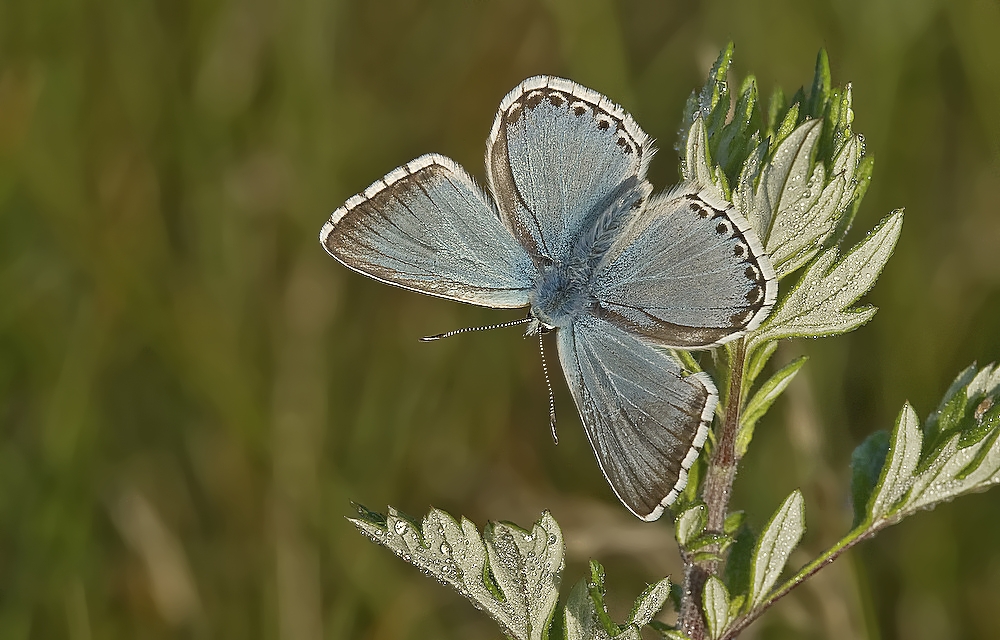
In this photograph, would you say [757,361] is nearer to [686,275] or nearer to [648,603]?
[686,275]

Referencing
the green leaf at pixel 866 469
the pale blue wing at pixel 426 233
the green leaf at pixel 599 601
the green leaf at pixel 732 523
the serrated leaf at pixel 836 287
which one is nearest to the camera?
the green leaf at pixel 599 601

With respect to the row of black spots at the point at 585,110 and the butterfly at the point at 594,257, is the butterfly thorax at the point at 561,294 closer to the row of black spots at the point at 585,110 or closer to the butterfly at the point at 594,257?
the butterfly at the point at 594,257

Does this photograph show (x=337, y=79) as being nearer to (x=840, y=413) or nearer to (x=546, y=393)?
(x=546, y=393)

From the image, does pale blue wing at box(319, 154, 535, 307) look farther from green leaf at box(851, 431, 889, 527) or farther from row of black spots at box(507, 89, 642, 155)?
green leaf at box(851, 431, 889, 527)

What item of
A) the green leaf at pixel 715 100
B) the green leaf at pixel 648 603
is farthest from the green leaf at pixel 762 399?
the green leaf at pixel 715 100

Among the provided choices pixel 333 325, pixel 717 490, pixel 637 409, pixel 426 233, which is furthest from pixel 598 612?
pixel 333 325

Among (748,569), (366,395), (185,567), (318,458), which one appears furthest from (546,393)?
(748,569)

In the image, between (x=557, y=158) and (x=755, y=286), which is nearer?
(x=755, y=286)
